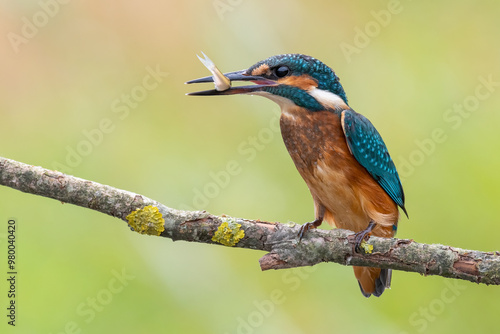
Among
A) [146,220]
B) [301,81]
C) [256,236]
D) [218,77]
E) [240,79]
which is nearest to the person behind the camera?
[146,220]

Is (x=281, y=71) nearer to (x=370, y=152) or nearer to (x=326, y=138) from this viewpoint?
(x=326, y=138)

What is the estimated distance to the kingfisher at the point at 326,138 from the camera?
10.4 ft

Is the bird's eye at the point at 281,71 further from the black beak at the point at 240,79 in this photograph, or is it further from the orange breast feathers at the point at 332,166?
the orange breast feathers at the point at 332,166

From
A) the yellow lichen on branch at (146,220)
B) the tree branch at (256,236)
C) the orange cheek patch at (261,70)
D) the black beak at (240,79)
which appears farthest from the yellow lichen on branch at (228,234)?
the orange cheek patch at (261,70)

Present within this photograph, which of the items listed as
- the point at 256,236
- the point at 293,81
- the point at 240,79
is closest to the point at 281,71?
the point at 293,81

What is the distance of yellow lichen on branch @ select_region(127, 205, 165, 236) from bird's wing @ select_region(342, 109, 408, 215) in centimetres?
115

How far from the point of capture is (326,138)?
322cm

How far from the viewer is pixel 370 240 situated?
2.78m

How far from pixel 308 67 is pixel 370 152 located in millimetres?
567

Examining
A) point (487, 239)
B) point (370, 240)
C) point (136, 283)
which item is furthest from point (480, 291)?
point (136, 283)

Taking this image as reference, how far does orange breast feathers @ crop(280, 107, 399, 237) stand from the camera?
3211 millimetres

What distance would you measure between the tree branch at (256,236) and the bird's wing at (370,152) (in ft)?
1.95

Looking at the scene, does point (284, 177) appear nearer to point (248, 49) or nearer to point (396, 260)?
point (248, 49)

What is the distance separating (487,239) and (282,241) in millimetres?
1662
